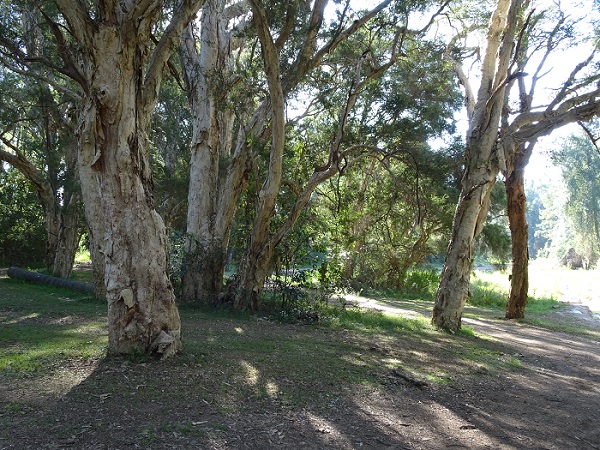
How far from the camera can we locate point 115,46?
546 cm

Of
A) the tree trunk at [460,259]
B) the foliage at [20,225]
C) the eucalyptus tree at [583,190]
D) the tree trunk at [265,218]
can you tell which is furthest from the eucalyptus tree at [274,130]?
the eucalyptus tree at [583,190]

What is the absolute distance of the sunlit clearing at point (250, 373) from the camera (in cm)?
547

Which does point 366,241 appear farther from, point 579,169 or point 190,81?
point 579,169

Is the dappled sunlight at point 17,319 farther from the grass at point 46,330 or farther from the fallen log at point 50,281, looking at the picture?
the fallen log at point 50,281

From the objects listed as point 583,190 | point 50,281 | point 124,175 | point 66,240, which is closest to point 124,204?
point 124,175

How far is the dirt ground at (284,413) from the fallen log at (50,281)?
826 centimetres

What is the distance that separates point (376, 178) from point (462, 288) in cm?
1357

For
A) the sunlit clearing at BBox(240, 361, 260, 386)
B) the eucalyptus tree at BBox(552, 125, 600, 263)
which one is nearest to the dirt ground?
the sunlit clearing at BBox(240, 361, 260, 386)

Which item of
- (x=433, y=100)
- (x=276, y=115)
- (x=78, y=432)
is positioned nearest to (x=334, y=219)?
(x=276, y=115)

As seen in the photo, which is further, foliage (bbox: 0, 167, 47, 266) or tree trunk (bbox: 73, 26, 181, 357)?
foliage (bbox: 0, 167, 47, 266)

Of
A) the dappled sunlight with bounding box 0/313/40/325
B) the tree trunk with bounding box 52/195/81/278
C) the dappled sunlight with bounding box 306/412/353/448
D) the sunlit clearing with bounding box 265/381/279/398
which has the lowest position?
the dappled sunlight with bounding box 306/412/353/448

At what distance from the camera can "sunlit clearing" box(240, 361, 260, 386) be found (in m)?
5.47

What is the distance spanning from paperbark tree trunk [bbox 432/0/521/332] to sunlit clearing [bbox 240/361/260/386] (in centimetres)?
546

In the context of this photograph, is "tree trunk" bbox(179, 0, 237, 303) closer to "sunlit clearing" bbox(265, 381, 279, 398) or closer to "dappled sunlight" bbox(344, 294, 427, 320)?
"dappled sunlight" bbox(344, 294, 427, 320)
